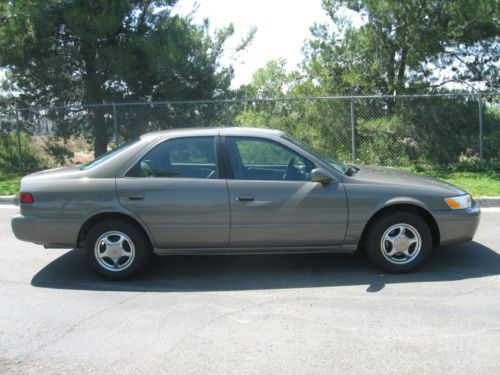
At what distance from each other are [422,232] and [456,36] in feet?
29.6

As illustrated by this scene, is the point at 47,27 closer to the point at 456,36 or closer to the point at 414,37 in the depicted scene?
the point at 414,37

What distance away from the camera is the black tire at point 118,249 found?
548 cm

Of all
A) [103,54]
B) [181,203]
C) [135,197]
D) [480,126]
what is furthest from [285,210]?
[103,54]

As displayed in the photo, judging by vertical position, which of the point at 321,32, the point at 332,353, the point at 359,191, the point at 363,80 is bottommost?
the point at 332,353

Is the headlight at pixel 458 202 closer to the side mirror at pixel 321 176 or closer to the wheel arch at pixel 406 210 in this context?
the wheel arch at pixel 406 210

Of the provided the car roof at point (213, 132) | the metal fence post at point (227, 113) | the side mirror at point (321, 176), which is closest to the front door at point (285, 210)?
the side mirror at point (321, 176)

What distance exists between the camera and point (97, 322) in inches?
176

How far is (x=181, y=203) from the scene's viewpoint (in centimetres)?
541

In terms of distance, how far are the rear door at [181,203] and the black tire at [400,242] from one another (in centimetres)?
153

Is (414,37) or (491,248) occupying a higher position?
(414,37)

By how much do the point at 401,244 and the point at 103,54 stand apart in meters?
11.2

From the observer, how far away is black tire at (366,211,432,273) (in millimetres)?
5496

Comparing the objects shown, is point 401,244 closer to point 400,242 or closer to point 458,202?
point 400,242

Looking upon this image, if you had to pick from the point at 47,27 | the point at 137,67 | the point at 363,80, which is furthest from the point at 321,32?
the point at 47,27
